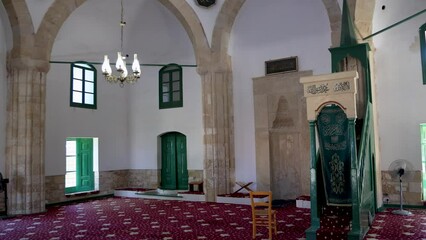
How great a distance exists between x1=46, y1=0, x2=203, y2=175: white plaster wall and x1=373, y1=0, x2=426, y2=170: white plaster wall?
14.6 feet

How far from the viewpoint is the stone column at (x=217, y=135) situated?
8891 mm

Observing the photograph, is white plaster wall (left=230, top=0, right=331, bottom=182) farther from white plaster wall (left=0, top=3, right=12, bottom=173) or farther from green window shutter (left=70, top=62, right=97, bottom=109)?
white plaster wall (left=0, top=3, right=12, bottom=173)

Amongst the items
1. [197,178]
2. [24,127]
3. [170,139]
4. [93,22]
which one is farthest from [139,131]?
[24,127]

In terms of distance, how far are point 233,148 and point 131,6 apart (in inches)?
186

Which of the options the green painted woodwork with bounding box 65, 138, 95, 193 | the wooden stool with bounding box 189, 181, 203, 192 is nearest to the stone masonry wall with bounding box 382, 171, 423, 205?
the wooden stool with bounding box 189, 181, 203, 192

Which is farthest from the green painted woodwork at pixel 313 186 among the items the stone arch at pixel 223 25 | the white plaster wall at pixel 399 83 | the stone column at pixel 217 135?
the stone arch at pixel 223 25

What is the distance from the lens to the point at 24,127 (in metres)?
7.64

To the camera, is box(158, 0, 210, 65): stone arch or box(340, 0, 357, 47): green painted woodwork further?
box(158, 0, 210, 65): stone arch

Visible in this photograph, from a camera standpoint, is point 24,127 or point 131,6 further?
point 131,6

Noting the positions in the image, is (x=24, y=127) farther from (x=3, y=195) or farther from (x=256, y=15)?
(x=256, y=15)

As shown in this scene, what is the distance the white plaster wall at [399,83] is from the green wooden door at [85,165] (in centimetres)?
713

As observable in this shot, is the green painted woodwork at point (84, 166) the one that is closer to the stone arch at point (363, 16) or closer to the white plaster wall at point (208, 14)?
the white plaster wall at point (208, 14)

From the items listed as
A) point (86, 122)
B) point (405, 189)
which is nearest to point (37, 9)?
point (86, 122)

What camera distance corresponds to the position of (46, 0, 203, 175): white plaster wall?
31.1 ft
